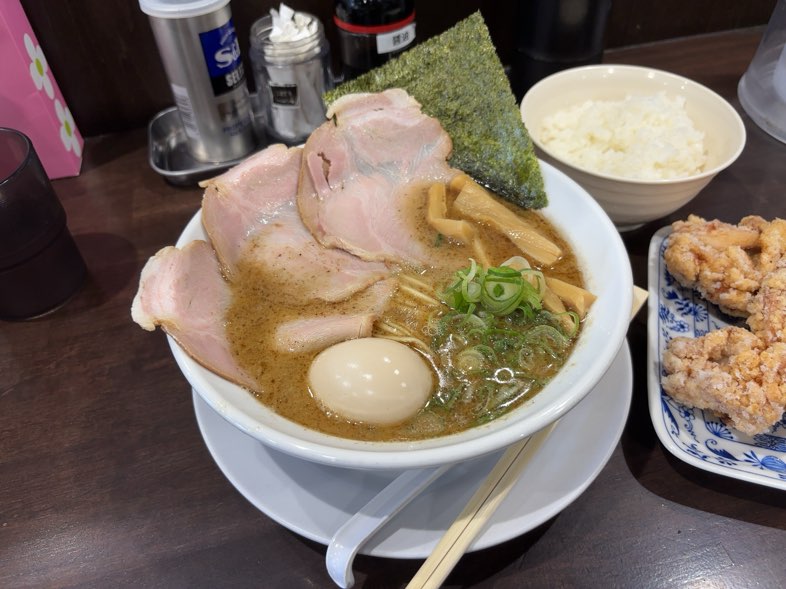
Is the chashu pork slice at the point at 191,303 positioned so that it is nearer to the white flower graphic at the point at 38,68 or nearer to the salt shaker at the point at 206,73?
the salt shaker at the point at 206,73

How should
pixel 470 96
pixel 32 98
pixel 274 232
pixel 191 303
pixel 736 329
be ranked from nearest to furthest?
pixel 191 303, pixel 736 329, pixel 274 232, pixel 470 96, pixel 32 98

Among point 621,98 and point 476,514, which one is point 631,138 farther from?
point 476,514

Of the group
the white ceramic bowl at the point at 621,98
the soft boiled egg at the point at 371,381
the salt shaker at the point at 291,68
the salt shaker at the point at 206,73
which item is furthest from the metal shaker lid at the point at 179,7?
the soft boiled egg at the point at 371,381

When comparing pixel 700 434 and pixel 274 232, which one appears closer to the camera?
pixel 700 434

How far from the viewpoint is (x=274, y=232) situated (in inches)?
52.9

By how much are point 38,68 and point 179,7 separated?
1.74ft

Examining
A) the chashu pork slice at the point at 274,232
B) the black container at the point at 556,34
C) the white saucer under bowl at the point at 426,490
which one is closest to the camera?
the white saucer under bowl at the point at 426,490

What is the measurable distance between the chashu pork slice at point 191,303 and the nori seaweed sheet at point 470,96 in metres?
0.58

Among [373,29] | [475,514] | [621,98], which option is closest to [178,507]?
[475,514]

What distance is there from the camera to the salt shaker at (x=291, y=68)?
1.76 m

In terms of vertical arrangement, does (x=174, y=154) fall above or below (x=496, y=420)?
below

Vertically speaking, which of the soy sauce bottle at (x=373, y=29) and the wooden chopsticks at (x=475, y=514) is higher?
the soy sauce bottle at (x=373, y=29)

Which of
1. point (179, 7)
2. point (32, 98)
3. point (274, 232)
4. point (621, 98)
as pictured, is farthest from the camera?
point (621, 98)

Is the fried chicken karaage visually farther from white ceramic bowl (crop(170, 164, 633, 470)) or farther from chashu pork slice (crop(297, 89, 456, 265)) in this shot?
chashu pork slice (crop(297, 89, 456, 265))
